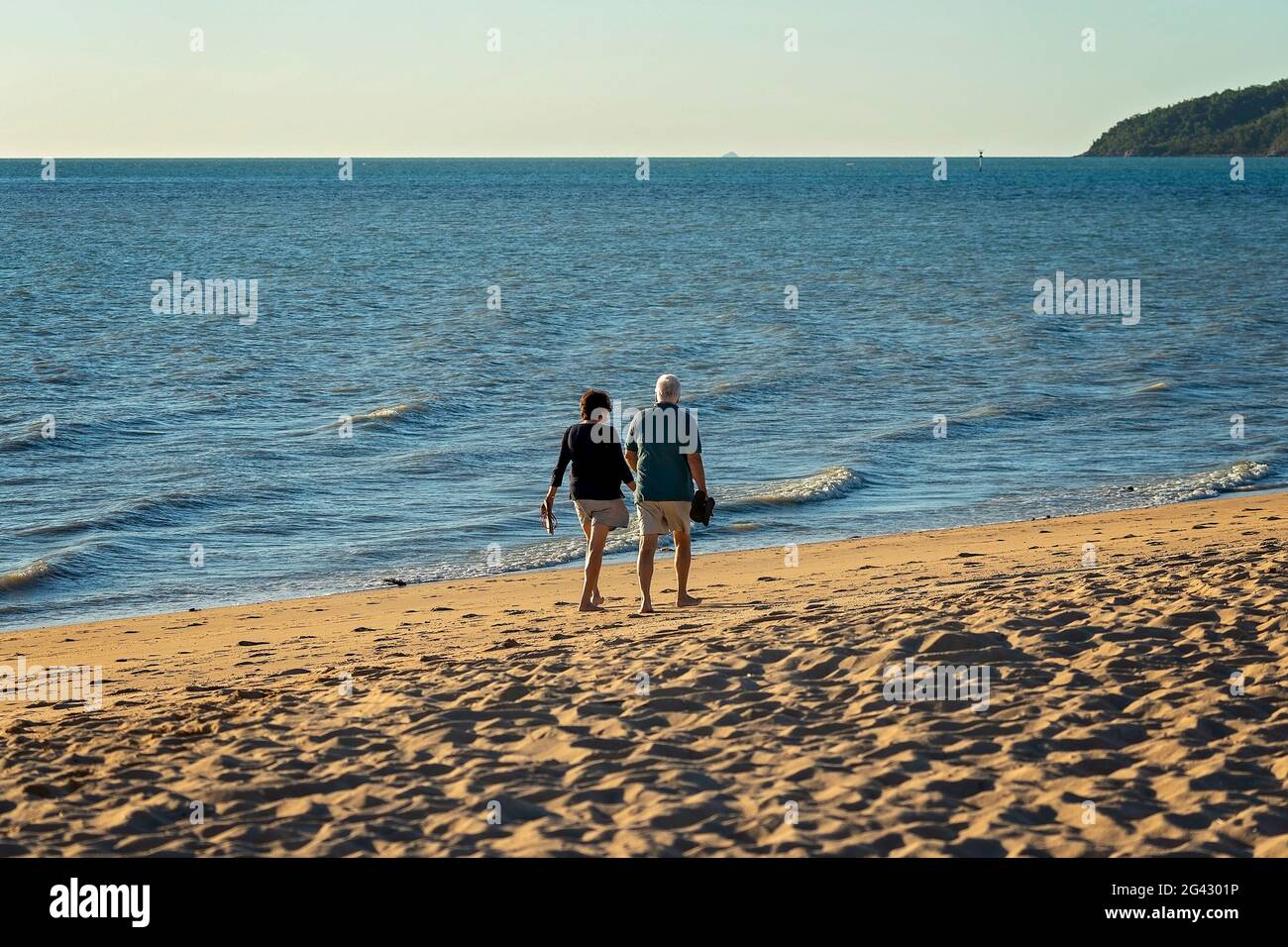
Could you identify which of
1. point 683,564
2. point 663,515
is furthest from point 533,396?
point 663,515

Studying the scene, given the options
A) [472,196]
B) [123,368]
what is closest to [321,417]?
[123,368]

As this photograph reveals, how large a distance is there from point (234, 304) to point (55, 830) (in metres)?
35.1

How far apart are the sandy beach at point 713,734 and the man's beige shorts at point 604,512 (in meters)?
0.71

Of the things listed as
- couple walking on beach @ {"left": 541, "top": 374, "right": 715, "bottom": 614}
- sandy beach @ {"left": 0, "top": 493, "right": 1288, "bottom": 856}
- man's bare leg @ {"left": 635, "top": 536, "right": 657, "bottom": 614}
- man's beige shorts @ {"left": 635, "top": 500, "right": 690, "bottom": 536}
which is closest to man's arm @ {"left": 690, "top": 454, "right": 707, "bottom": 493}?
couple walking on beach @ {"left": 541, "top": 374, "right": 715, "bottom": 614}

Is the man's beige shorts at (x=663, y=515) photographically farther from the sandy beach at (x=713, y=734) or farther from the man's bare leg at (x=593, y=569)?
the sandy beach at (x=713, y=734)

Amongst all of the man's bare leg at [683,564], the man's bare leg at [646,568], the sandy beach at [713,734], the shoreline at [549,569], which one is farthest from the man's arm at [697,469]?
the shoreline at [549,569]

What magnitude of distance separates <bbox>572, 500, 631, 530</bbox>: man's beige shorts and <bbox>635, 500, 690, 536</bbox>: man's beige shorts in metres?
0.21

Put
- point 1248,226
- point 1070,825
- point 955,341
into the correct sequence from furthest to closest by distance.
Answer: point 1248,226 → point 955,341 → point 1070,825

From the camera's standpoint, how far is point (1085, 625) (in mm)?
7801

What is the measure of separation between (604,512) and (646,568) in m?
0.51

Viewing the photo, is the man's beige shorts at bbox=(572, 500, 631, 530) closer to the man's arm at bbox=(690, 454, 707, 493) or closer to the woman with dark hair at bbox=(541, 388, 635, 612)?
the woman with dark hair at bbox=(541, 388, 635, 612)

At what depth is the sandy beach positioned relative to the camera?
5320 millimetres

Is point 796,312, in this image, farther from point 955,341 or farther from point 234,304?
point 234,304
